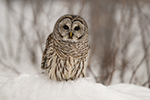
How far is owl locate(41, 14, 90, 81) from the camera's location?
387cm

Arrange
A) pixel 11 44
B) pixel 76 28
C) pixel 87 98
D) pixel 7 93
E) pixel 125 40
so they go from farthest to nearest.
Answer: pixel 11 44 < pixel 125 40 < pixel 76 28 < pixel 7 93 < pixel 87 98

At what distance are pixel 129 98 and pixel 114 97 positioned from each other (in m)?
0.20

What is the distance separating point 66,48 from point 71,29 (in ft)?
1.00

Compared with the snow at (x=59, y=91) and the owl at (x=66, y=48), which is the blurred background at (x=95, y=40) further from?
the snow at (x=59, y=91)

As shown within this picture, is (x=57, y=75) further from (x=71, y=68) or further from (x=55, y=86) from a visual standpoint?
(x=55, y=86)

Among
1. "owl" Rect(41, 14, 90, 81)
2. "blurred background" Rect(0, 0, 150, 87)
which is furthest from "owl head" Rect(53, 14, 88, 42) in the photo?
"blurred background" Rect(0, 0, 150, 87)

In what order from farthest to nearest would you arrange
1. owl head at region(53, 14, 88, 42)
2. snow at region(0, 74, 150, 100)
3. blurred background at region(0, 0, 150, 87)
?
blurred background at region(0, 0, 150, 87) → owl head at region(53, 14, 88, 42) → snow at region(0, 74, 150, 100)

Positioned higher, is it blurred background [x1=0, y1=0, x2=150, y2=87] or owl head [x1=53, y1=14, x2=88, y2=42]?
owl head [x1=53, y1=14, x2=88, y2=42]

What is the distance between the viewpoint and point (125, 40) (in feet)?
22.4

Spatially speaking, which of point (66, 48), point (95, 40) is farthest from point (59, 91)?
point (95, 40)

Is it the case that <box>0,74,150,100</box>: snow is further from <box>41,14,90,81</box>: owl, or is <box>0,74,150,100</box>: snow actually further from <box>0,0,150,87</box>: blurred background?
<box>0,0,150,87</box>: blurred background

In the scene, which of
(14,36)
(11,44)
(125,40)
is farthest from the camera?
(14,36)

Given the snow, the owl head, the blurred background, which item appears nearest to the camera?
the snow

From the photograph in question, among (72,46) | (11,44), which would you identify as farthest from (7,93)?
(11,44)
